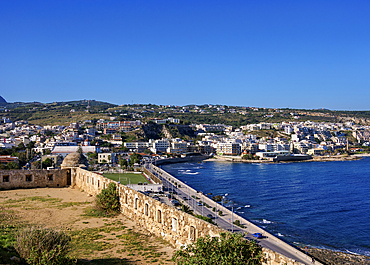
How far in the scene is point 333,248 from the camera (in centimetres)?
2062

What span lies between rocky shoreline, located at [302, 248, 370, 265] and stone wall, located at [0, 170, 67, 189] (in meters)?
17.1

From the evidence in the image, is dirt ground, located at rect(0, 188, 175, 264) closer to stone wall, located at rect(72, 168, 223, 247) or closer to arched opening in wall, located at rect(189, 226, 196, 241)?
stone wall, located at rect(72, 168, 223, 247)

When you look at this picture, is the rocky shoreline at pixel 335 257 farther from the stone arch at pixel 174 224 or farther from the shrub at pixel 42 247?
the shrub at pixel 42 247

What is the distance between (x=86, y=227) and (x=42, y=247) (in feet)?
18.7

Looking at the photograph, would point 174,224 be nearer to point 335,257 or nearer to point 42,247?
point 42,247

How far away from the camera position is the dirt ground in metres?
10.1

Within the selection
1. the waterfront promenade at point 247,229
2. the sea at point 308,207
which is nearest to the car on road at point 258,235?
the waterfront promenade at point 247,229

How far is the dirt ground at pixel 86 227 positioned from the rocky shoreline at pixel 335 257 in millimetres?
11162

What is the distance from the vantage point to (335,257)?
1886 cm

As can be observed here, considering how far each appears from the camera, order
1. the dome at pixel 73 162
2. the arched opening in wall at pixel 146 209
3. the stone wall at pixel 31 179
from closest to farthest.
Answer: the arched opening in wall at pixel 146 209 → the stone wall at pixel 31 179 → the dome at pixel 73 162

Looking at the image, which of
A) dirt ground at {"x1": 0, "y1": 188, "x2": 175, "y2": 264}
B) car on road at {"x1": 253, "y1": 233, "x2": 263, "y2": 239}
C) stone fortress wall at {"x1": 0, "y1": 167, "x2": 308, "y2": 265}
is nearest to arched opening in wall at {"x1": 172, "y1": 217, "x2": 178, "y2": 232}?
stone fortress wall at {"x1": 0, "y1": 167, "x2": 308, "y2": 265}

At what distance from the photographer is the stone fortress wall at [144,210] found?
909 cm

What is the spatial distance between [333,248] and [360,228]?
602cm

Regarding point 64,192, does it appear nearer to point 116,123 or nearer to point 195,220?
point 195,220
